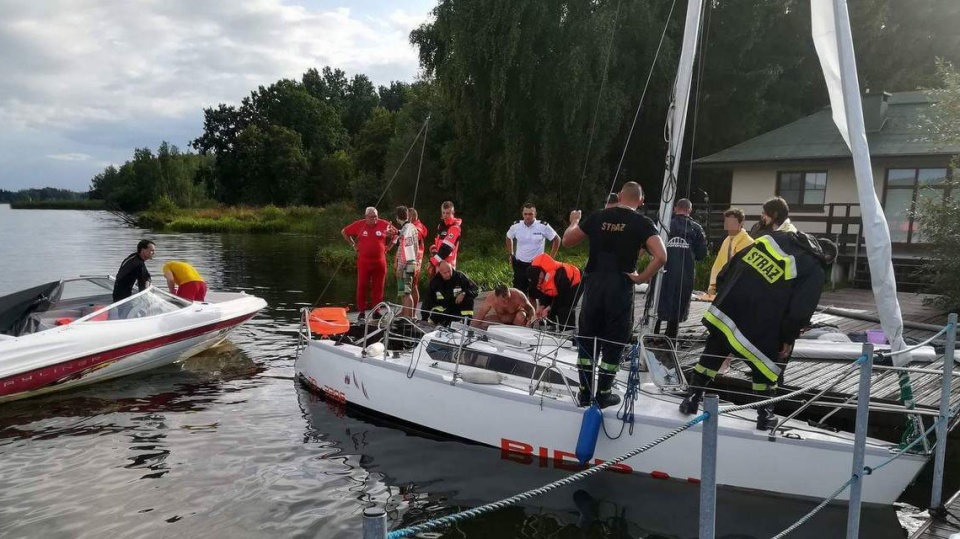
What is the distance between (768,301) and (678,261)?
144 inches

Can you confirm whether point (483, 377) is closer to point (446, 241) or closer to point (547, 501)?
point (547, 501)

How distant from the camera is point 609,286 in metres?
5.54

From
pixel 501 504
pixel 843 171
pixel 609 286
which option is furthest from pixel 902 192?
pixel 501 504

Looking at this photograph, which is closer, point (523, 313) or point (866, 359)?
point (866, 359)

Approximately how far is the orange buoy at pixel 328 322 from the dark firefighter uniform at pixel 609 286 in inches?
142

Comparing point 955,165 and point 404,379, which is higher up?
point 955,165

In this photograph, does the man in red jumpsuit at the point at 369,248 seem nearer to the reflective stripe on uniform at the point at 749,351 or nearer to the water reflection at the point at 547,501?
the water reflection at the point at 547,501

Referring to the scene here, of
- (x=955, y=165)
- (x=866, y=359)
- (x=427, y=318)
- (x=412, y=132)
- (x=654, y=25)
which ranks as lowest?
(x=427, y=318)

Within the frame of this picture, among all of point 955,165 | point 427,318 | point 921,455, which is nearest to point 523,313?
point 427,318

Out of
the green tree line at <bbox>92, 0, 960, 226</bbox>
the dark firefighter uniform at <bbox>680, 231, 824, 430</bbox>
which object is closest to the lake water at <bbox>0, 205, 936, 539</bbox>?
the dark firefighter uniform at <bbox>680, 231, 824, 430</bbox>

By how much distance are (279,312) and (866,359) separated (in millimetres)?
12895

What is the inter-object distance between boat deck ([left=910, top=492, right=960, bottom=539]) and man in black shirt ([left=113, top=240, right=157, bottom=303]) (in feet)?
30.6

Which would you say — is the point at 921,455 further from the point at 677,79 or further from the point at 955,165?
the point at 955,165

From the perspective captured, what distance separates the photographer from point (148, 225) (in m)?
50.5
